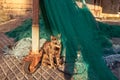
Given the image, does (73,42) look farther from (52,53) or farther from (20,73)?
(20,73)

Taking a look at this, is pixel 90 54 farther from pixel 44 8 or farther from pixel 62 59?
pixel 44 8

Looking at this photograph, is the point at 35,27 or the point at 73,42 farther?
the point at 73,42

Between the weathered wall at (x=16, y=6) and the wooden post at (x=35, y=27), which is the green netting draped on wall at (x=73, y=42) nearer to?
the wooden post at (x=35, y=27)

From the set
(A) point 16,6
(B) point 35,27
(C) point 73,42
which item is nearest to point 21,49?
(B) point 35,27

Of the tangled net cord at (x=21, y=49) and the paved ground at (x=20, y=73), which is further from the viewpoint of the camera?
the tangled net cord at (x=21, y=49)

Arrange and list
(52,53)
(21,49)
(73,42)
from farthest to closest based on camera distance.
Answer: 1. (21,49)
2. (73,42)
3. (52,53)

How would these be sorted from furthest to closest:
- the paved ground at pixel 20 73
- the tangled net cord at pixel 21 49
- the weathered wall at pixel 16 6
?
the weathered wall at pixel 16 6 < the tangled net cord at pixel 21 49 < the paved ground at pixel 20 73

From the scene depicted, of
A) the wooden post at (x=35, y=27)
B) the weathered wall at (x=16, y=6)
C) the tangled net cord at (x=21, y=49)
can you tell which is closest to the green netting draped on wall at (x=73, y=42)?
the wooden post at (x=35, y=27)

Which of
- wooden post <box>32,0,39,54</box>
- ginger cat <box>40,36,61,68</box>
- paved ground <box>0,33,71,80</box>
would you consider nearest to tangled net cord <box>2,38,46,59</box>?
paved ground <box>0,33,71,80</box>

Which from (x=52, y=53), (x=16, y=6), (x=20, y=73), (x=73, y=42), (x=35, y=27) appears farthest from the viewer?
(x=16, y=6)

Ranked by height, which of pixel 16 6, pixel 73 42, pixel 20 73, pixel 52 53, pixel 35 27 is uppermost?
pixel 16 6

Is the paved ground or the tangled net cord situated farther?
the tangled net cord

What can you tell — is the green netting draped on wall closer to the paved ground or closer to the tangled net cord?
the paved ground

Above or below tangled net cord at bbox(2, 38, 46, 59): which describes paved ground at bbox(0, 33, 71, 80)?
below
